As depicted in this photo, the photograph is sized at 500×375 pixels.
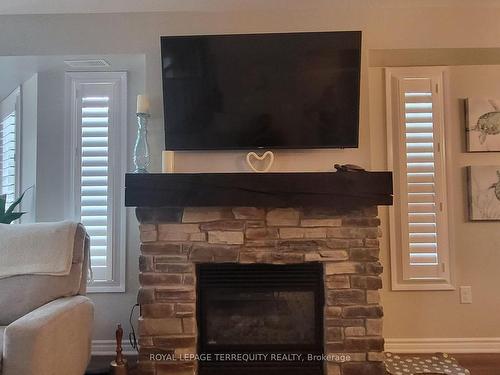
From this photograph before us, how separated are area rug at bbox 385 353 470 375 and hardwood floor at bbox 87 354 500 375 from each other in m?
0.07

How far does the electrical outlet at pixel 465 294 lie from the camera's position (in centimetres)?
274

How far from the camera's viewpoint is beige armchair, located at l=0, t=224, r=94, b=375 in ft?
5.33

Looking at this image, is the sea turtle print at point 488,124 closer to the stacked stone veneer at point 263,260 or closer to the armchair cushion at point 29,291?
the stacked stone veneer at point 263,260

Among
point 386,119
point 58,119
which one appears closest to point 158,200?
point 58,119

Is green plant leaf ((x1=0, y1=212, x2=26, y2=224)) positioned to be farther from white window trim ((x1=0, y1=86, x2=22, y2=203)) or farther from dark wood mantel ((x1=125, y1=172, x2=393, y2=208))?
dark wood mantel ((x1=125, y1=172, x2=393, y2=208))

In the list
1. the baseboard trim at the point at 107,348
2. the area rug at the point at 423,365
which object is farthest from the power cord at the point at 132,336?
the area rug at the point at 423,365

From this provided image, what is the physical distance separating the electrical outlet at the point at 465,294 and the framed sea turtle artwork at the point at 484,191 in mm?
497

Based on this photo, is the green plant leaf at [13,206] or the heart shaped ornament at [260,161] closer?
the heart shaped ornament at [260,161]

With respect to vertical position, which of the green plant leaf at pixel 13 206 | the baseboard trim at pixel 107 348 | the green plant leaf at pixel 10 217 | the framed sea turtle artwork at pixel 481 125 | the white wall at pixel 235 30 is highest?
the white wall at pixel 235 30

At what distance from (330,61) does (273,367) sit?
190 cm

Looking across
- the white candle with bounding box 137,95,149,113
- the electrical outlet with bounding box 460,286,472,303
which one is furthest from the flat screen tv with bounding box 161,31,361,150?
the electrical outlet with bounding box 460,286,472,303

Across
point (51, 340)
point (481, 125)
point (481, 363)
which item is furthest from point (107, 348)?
point (481, 125)

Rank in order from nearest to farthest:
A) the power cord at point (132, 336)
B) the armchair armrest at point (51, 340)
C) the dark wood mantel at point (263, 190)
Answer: the armchair armrest at point (51, 340) < the dark wood mantel at point (263, 190) < the power cord at point (132, 336)

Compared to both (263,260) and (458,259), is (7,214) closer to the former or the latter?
(263,260)
